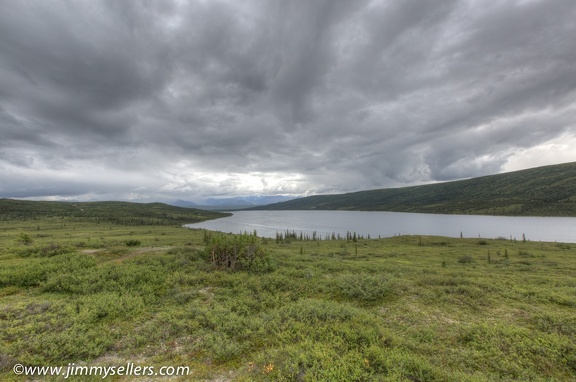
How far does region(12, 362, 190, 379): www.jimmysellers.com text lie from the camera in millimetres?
7297

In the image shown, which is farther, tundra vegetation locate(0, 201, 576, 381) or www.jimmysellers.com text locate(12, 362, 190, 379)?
tundra vegetation locate(0, 201, 576, 381)

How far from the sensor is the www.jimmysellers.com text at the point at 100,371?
730 centimetres

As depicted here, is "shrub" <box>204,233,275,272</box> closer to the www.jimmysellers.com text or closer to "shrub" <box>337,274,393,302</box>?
"shrub" <box>337,274,393,302</box>

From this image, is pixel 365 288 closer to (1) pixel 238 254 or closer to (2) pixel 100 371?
(1) pixel 238 254

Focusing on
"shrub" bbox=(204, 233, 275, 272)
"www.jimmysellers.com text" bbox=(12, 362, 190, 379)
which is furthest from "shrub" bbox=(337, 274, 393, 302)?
"www.jimmysellers.com text" bbox=(12, 362, 190, 379)

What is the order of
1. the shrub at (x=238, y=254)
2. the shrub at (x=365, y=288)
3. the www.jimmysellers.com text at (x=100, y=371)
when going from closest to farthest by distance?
the www.jimmysellers.com text at (x=100, y=371)
the shrub at (x=365, y=288)
the shrub at (x=238, y=254)

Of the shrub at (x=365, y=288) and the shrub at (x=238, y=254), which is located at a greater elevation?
the shrub at (x=238, y=254)

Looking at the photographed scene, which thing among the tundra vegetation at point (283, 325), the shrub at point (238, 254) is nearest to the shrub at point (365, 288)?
the tundra vegetation at point (283, 325)

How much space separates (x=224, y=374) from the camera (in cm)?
727

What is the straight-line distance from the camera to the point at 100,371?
7.42m

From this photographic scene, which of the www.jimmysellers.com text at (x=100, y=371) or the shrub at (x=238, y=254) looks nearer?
the www.jimmysellers.com text at (x=100, y=371)

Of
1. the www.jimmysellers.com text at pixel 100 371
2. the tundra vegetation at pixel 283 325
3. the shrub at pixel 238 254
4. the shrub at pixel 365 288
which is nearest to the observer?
the www.jimmysellers.com text at pixel 100 371

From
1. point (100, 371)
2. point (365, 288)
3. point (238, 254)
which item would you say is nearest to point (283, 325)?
point (100, 371)

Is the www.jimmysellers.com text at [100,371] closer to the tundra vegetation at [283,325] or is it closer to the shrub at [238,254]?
the tundra vegetation at [283,325]
